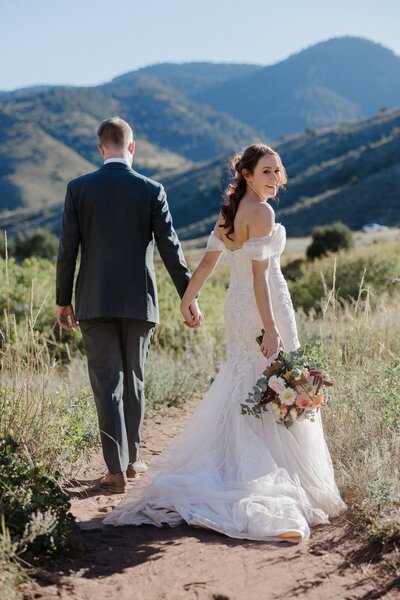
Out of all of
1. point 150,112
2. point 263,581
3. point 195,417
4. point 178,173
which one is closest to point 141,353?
point 195,417

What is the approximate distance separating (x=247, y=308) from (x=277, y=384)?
1.74 feet

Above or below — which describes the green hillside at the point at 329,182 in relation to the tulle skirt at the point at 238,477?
above

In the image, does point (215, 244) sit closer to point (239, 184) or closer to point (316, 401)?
point (239, 184)

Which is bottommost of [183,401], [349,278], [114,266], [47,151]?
[183,401]

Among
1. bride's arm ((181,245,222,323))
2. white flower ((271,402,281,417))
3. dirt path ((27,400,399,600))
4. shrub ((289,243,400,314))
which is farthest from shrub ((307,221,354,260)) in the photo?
dirt path ((27,400,399,600))

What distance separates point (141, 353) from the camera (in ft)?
16.7

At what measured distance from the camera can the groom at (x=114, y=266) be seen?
16.2ft

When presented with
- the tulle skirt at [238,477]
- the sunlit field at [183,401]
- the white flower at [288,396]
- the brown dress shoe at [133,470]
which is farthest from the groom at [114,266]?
the white flower at [288,396]

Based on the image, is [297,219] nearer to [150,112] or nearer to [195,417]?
[195,417]

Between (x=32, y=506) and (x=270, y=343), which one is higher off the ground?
(x=270, y=343)

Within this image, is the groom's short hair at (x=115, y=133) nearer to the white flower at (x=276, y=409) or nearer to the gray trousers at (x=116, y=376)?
the gray trousers at (x=116, y=376)

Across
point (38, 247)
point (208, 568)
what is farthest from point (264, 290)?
point (38, 247)

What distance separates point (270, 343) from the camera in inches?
174

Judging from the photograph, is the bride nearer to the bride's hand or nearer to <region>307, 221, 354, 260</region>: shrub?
the bride's hand
